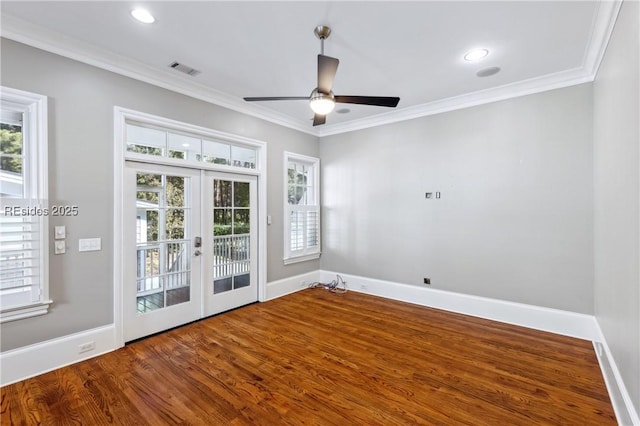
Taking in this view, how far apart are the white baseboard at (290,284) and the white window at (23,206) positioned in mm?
2754

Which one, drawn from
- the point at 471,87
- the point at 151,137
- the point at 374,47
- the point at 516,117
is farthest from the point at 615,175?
the point at 151,137

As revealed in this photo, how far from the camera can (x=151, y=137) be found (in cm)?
344

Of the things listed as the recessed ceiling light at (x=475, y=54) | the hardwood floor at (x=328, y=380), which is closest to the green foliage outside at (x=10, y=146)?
the hardwood floor at (x=328, y=380)

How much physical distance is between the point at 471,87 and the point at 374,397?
378cm

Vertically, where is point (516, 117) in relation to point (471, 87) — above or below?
below

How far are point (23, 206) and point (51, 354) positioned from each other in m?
1.37

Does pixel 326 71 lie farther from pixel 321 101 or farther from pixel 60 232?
pixel 60 232

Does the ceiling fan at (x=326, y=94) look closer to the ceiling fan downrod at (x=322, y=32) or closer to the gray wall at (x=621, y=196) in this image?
the ceiling fan downrod at (x=322, y=32)

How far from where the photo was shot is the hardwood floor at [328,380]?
2.07m

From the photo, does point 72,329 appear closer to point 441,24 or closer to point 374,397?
point 374,397

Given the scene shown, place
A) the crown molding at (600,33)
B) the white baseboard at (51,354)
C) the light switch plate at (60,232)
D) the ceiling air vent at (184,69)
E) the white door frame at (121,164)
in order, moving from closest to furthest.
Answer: the crown molding at (600,33), the white baseboard at (51,354), the light switch plate at (60,232), the white door frame at (121,164), the ceiling air vent at (184,69)

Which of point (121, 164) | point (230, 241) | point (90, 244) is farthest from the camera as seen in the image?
point (230, 241)

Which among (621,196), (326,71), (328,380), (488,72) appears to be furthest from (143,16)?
(621,196)

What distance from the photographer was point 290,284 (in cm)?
509
